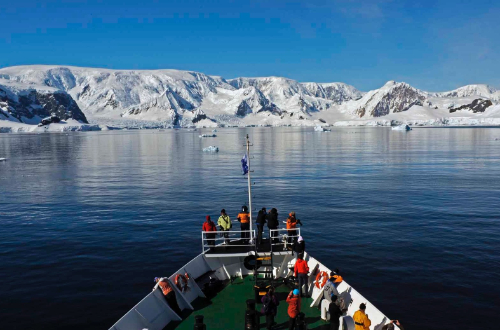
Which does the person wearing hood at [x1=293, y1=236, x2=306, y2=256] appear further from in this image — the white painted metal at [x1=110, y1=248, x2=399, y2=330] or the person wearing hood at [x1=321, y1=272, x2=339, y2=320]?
the person wearing hood at [x1=321, y1=272, x2=339, y2=320]

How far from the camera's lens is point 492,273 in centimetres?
2469

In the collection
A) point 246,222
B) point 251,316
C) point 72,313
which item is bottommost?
point 72,313

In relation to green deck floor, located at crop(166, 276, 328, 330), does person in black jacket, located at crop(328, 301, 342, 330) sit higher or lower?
higher

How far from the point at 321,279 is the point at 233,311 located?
172 inches

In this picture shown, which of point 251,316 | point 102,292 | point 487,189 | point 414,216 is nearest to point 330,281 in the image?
point 251,316

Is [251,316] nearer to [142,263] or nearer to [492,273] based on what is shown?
[142,263]

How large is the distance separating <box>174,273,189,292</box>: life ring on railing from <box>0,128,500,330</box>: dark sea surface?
13.6 ft

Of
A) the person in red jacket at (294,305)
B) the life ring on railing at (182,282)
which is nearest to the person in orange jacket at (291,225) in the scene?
the person in red jacket at (294,305)

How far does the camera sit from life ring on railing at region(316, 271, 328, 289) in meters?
18.5

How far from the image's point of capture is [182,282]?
18.8 metres

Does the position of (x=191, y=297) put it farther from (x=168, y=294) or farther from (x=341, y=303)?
(x=341, y=303)

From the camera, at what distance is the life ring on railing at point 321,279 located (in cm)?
1845

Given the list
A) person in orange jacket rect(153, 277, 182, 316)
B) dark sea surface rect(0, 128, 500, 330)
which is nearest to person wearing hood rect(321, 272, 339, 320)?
dark sea surface rect(0, 128, 500, 330)

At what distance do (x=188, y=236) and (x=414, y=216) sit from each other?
68.3 ft
